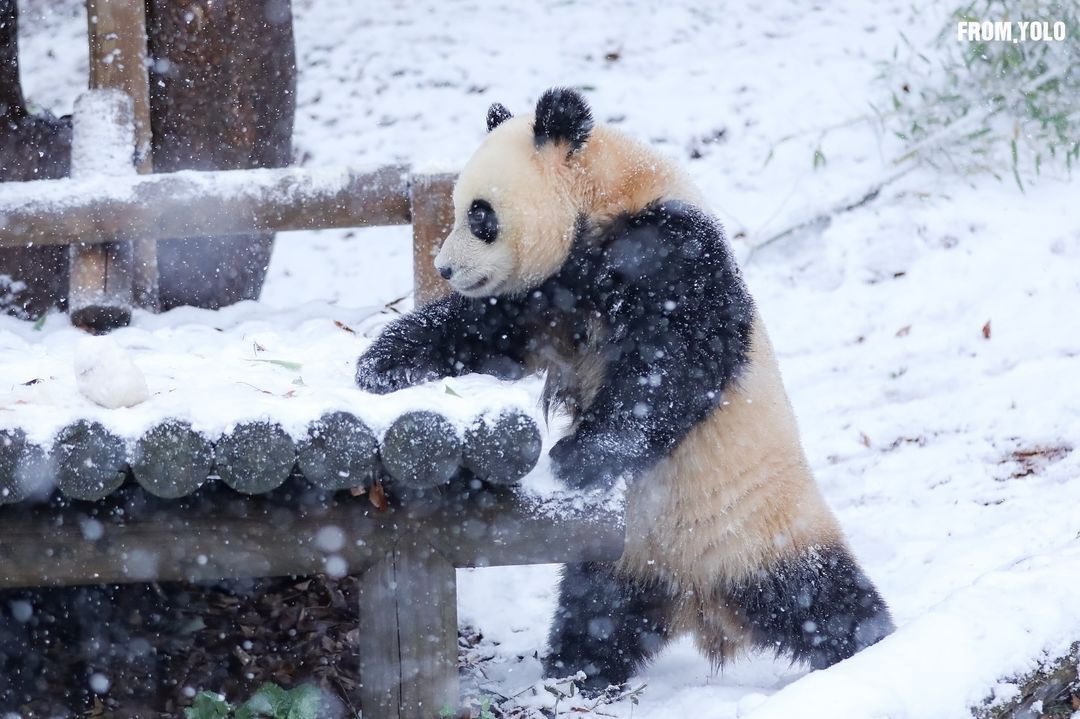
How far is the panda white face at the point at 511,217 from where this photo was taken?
119 inches

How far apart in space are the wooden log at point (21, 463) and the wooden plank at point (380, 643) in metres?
0.69

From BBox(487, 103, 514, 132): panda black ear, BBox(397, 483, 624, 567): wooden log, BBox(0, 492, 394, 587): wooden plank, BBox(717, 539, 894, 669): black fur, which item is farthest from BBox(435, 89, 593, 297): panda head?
BBox(717, 539, 894, 669): black fur

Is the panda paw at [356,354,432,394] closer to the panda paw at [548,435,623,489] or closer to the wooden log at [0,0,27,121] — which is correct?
the panda paw at [548,435,623,489]

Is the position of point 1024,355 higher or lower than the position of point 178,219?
lower

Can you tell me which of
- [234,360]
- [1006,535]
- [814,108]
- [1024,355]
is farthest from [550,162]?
[814,108]

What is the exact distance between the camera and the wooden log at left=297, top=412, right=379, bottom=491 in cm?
220

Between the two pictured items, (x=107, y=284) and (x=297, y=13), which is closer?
(x=107, y=284)

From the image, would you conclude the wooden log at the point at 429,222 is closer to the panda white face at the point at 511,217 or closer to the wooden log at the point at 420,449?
the panda white face at the point at 511,217

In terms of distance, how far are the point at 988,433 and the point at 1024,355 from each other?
55 cm

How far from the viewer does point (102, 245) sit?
4.39m

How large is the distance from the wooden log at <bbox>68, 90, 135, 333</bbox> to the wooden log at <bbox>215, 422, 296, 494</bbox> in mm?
2296

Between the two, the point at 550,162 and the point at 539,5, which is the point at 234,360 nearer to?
the point at 550,162

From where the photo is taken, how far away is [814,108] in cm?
705

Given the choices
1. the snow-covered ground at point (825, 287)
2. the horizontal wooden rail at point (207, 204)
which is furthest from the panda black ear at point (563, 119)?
the horizontal wooden rail at point (207, 204)
